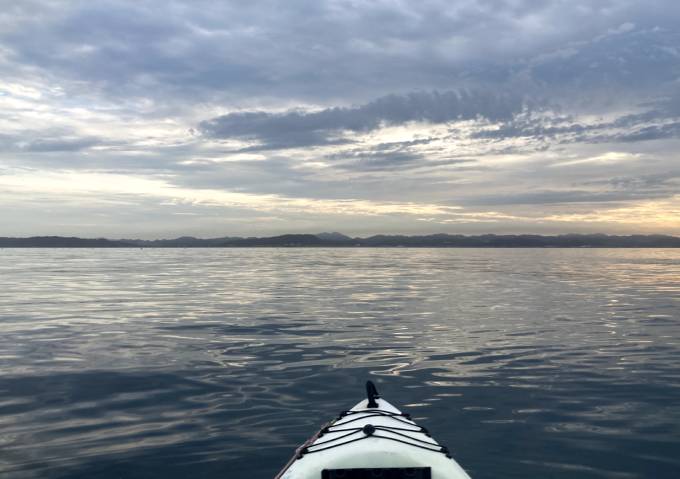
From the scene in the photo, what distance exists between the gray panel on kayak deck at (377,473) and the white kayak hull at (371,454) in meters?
0.01

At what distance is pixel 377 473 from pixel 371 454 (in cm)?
25

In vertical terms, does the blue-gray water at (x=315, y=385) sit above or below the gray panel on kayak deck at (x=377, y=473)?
below

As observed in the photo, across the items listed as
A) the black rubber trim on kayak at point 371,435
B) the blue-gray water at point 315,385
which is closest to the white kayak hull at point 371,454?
the black rubber trim on kayak at point 371,435

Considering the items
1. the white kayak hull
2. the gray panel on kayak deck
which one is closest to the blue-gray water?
the white kayak hull

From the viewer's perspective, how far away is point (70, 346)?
21.3 metres

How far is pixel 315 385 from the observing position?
15531 millimetres

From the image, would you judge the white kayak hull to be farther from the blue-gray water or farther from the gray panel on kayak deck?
the blue-gray water

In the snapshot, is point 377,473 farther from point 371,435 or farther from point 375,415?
point 375,415

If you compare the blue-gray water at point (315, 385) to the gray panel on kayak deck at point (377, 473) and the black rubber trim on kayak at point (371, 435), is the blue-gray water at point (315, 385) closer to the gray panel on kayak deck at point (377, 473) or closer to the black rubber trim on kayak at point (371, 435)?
the black rubber trim on kayak at point (371, 435)

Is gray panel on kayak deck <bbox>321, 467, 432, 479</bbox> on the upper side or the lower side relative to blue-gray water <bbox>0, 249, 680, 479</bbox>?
upper

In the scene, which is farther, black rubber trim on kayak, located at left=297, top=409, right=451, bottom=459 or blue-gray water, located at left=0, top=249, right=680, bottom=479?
blue-gray water, located at left=0, top=249, right=680, bottom=479

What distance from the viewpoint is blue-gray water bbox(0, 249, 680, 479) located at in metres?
10.6

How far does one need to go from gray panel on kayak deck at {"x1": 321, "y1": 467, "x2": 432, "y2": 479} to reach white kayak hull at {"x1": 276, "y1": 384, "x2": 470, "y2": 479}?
0.01 m

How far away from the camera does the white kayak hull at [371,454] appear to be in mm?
7531
